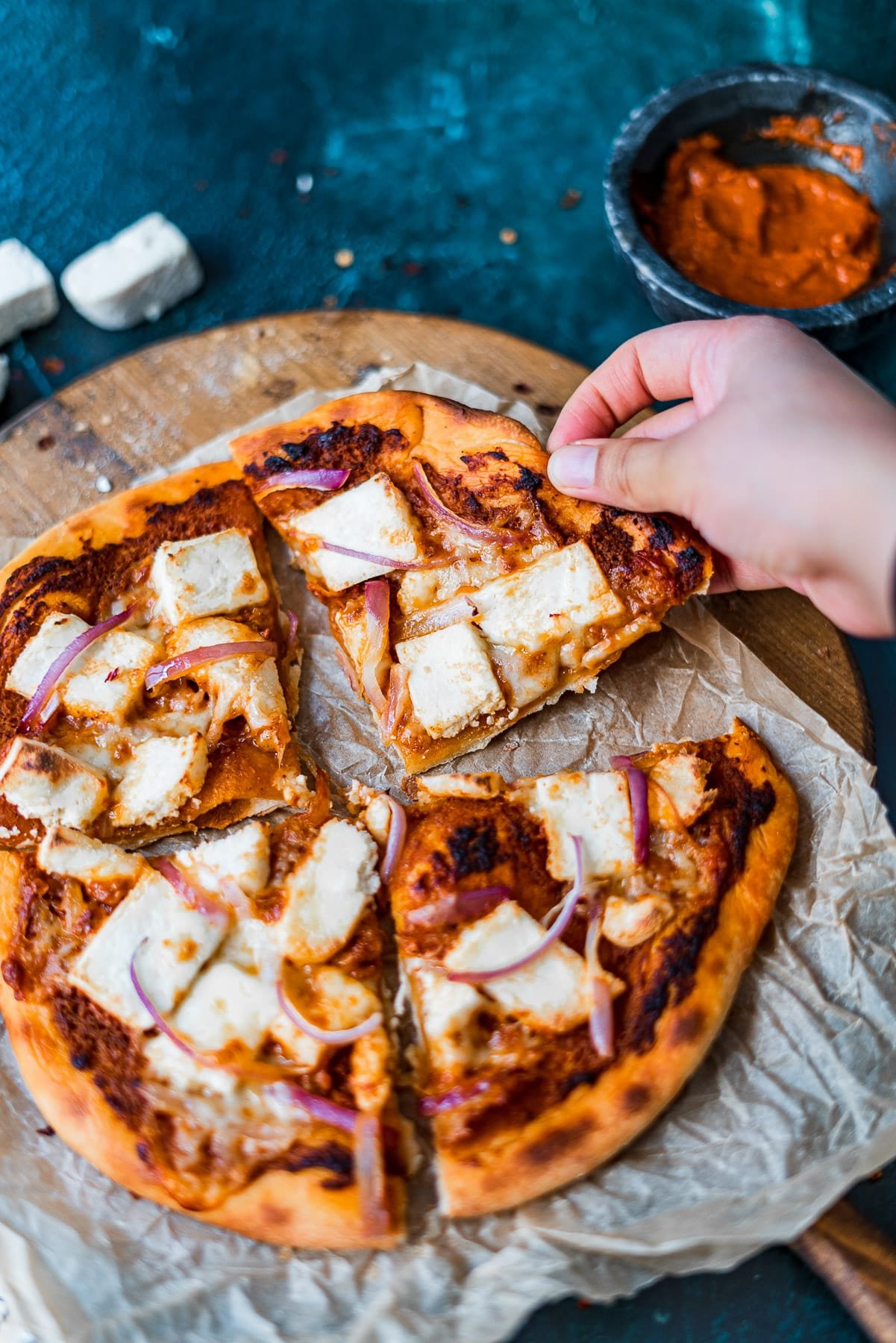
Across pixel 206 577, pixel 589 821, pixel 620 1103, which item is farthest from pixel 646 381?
pixel 620 1103

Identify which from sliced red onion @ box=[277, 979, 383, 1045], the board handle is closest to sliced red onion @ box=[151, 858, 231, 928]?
sliced red onion @ box=[277, 979, 383, 1045]

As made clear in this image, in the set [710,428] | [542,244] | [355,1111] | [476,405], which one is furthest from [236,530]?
[542,244]

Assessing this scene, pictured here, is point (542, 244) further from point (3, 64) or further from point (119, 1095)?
point (119, 1095)

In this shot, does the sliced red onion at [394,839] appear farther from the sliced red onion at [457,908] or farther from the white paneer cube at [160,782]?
the white paneer cube at [160,782]

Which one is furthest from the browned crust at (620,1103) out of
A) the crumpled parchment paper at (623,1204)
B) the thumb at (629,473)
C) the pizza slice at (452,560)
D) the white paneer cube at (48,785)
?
the white paneer cube at (48,785)

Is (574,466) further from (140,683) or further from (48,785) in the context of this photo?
(48,785)

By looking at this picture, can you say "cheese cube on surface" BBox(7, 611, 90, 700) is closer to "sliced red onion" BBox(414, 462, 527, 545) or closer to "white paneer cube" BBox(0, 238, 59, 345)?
"sliced red onion" BBox(414, 462, 527, 545)
